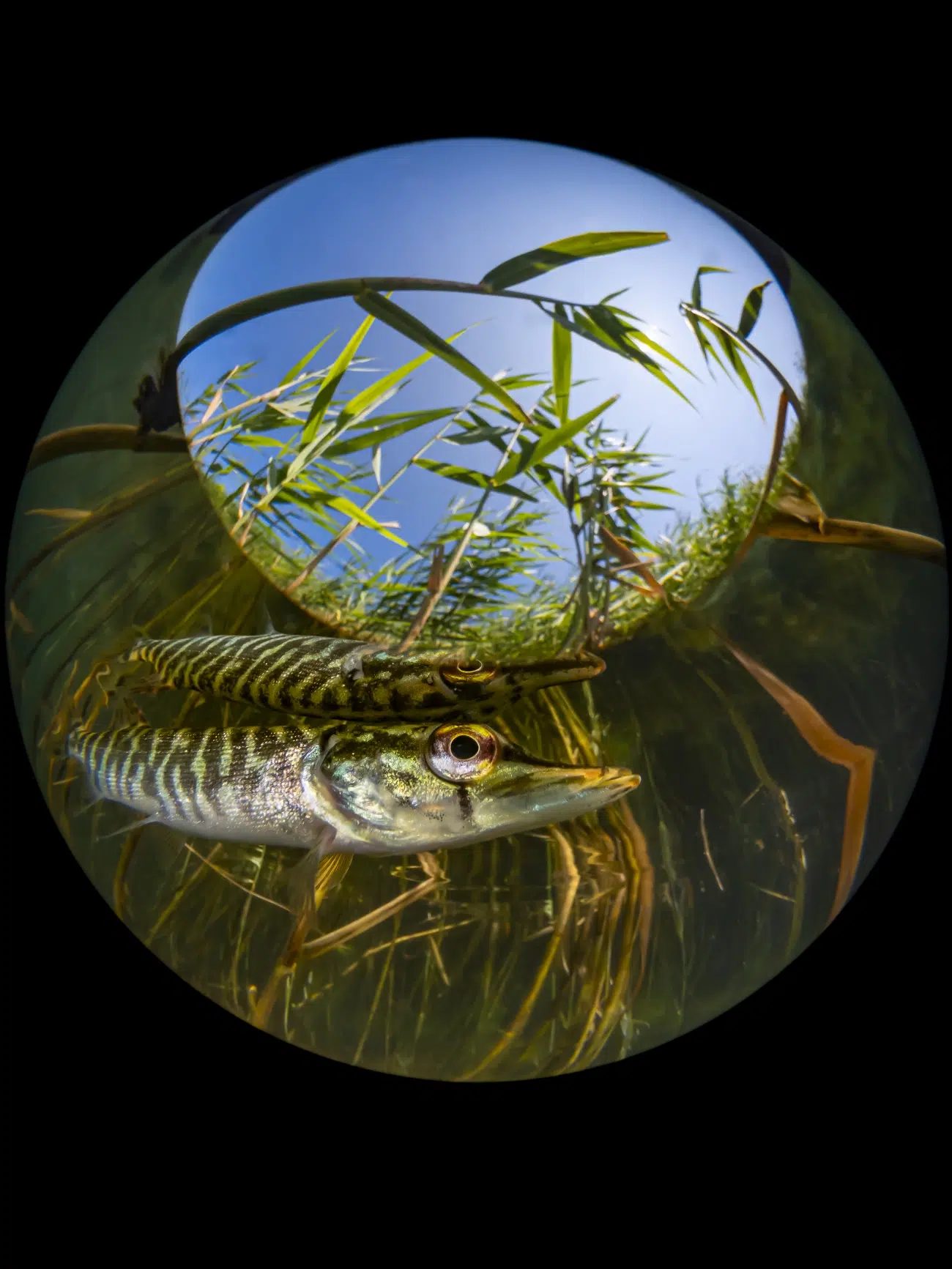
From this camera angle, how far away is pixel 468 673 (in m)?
2.47

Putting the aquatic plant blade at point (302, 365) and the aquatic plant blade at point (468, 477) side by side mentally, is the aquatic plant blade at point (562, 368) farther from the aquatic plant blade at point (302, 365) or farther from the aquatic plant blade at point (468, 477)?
the aquatic plant blade at point (302, 365)

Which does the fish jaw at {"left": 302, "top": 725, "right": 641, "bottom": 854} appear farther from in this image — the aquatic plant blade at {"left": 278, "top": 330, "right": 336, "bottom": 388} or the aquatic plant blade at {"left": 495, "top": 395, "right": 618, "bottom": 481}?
the aquatic plant blade at {"left": 278, "top": 330, "right": 336, "bottom": 388}

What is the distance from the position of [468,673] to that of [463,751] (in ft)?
0.45

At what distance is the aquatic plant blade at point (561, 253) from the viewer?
2.56 m

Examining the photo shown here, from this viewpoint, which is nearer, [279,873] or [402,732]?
[402,732]

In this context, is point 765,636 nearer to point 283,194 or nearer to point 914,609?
point 914,609

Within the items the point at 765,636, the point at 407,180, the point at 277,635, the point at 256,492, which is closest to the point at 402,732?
the point at 277,635

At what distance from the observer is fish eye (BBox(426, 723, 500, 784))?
2.50m

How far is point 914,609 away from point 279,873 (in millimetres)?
1343

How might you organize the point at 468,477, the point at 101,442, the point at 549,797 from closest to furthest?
the point at 468,477 < the point at 549,797 < the point at 101,442

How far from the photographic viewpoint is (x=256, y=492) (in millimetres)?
2547

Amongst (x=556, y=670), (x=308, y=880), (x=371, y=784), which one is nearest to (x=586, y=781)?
(x=556, y=670)

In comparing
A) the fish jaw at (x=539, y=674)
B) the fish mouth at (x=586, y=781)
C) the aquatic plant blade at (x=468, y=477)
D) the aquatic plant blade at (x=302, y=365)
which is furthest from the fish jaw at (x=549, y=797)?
the aquatic plant blade at (x=302, y=365)

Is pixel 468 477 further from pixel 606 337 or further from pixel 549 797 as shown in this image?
pixel 549 797
